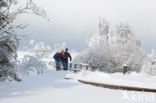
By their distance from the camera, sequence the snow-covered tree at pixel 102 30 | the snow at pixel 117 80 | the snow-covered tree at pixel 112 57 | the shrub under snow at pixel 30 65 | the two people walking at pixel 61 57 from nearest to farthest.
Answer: the snow at pixel 117 80 < the shrub under snow at pixel 30 65 < the two people walking at pixel 61 57 < the snow-covered tree at pixel 112 57 < the snow-covered tree at pixel 102 30

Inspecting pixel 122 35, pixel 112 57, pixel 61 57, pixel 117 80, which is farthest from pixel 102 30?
pixel 117 80

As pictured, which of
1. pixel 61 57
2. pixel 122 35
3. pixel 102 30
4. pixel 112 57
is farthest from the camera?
pixel 102 30

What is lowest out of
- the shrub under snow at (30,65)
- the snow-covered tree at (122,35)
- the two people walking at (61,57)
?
the shrub under snow at (30,65)

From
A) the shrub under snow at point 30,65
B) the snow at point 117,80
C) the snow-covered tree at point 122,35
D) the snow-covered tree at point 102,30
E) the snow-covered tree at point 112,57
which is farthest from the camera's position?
the snow-covered tree at point 102,30

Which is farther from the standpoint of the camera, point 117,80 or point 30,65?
point 30,65

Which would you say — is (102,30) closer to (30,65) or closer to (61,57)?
(61,57)

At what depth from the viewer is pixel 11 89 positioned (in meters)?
7.18

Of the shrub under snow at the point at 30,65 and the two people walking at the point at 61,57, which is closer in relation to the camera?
the shrub under snow at the point at 30,65

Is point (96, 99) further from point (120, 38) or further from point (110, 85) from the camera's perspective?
point (120, 38)

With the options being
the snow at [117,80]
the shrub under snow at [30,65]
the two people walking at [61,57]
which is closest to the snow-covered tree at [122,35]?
the two people walking at [61,57]

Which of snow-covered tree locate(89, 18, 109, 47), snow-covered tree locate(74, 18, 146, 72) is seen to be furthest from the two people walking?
snow-covered tree locate(89, 18, 109, 47)

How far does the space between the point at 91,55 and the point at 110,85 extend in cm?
1872

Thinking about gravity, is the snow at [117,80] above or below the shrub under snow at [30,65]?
below

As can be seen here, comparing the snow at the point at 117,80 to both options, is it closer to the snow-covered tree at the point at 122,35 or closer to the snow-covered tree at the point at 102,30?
the snow-covered tree at the point at 122,35
